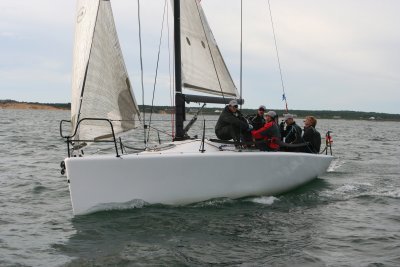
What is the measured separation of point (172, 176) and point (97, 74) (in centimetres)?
194

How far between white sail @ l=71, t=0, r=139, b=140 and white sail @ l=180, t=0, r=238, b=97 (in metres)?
1.66

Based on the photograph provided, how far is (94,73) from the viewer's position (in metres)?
7.57

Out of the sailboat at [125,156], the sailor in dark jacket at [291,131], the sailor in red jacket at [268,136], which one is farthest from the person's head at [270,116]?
the sailor in dark jacket at [291,131]

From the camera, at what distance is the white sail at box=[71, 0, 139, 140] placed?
751cm

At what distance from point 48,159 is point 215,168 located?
9364 millimetres

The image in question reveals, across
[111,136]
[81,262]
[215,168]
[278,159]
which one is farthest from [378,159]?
[81,262]

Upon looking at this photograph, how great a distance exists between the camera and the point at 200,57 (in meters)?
9.76

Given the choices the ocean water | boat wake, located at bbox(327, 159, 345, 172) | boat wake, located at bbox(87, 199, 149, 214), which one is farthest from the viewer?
boat wake, located at bbox(327, 159, 345, 172)

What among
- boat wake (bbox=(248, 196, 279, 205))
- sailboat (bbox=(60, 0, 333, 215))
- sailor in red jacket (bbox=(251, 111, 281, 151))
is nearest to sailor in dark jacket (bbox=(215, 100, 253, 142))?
sailboat (bbox=(60, 0, 333, 215))

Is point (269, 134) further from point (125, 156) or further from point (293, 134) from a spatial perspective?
point (125, 156)

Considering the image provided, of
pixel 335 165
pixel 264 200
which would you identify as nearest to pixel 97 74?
pixel 264 200

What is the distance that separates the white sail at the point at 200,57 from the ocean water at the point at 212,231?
2.36m

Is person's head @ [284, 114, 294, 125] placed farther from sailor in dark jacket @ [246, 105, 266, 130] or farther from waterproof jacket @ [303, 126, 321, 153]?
sailor in dark jacket @ [246, 105, 266, 130]

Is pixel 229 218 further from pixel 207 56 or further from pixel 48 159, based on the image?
pixel 48 159
